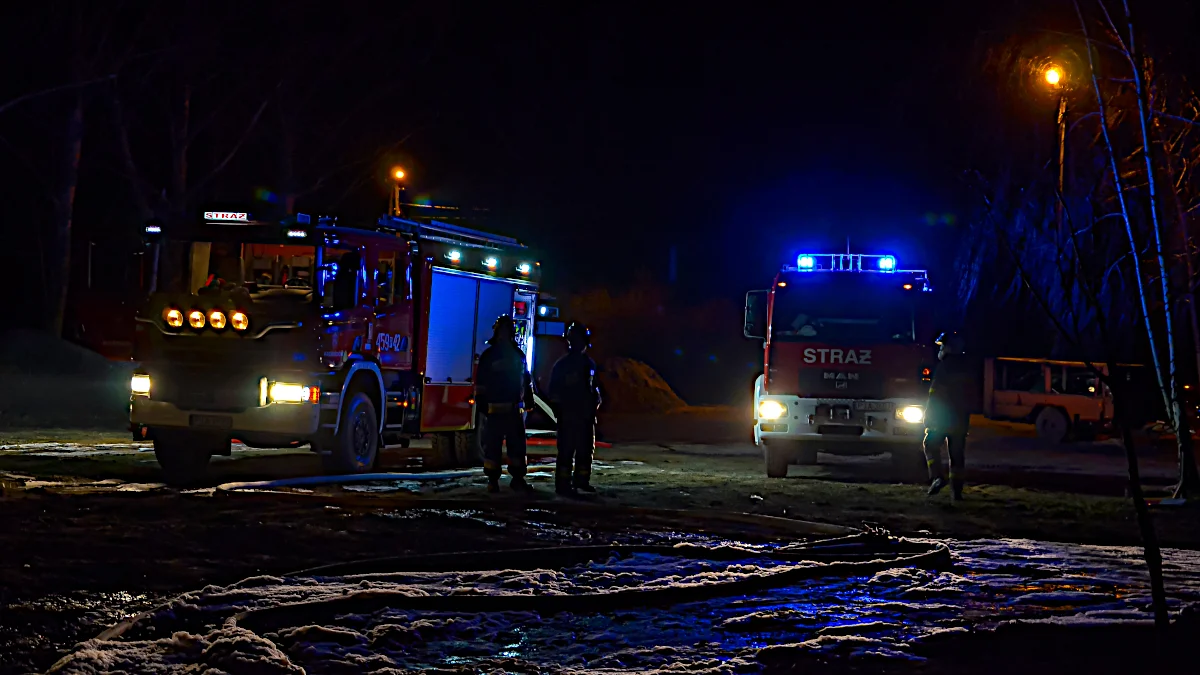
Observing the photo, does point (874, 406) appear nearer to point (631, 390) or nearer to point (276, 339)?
point (276, 339)

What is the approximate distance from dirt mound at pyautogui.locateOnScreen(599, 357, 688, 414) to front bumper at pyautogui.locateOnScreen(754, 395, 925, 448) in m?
17.1

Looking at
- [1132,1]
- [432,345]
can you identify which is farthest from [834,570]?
[1132,1]

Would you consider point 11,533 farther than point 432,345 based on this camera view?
No

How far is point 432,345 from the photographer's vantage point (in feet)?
53.5

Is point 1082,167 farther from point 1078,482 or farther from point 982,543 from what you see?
point 982,543

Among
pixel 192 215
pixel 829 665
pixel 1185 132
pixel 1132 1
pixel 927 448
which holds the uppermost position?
pixel 1132 1

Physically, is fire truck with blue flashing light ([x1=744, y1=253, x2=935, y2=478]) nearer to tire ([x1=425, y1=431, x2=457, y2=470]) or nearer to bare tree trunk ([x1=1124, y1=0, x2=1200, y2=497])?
bare tree trunk ([x1=1124, y1=0, x2=1200, y2=497])

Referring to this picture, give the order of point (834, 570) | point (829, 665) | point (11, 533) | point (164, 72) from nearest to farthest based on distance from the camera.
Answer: point (829, 665), point (834, 570), point (11, 533), point (164, 72)

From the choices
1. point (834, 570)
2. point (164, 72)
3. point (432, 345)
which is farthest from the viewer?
point (164, 72)

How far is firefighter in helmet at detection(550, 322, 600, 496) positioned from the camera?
44.8 ft

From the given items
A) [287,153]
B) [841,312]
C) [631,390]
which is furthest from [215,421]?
[287,153]

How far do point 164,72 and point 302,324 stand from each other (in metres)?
22.3

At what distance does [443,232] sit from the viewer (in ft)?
55.4

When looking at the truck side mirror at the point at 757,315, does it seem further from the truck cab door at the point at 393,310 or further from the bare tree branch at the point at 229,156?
the bare tree branch at the point at 229,156
